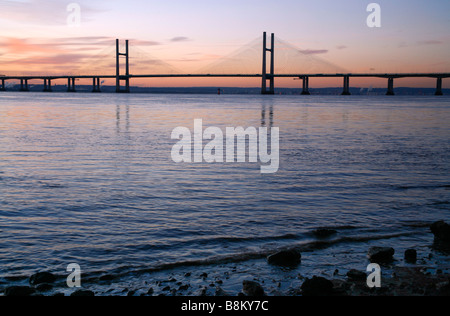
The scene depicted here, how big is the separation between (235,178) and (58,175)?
4.32 m

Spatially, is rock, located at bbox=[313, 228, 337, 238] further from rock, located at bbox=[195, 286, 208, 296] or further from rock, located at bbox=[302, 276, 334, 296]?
rock, located at bbox=[195, 286, 208, 296]

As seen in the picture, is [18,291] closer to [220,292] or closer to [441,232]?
[220,292]

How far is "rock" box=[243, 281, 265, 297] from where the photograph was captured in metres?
4.73

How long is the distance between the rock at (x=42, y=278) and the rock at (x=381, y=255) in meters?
3.83

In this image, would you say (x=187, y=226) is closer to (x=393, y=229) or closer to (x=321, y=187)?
(x=393, y=229)

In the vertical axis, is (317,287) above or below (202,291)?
above

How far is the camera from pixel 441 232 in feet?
22.0

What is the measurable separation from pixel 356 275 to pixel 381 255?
87cm

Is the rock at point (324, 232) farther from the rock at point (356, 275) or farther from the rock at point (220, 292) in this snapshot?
the rock at point (220, 292)

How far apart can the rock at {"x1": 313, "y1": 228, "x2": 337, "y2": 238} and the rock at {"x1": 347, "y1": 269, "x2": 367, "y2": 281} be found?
1.62 m

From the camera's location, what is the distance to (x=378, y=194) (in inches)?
392
